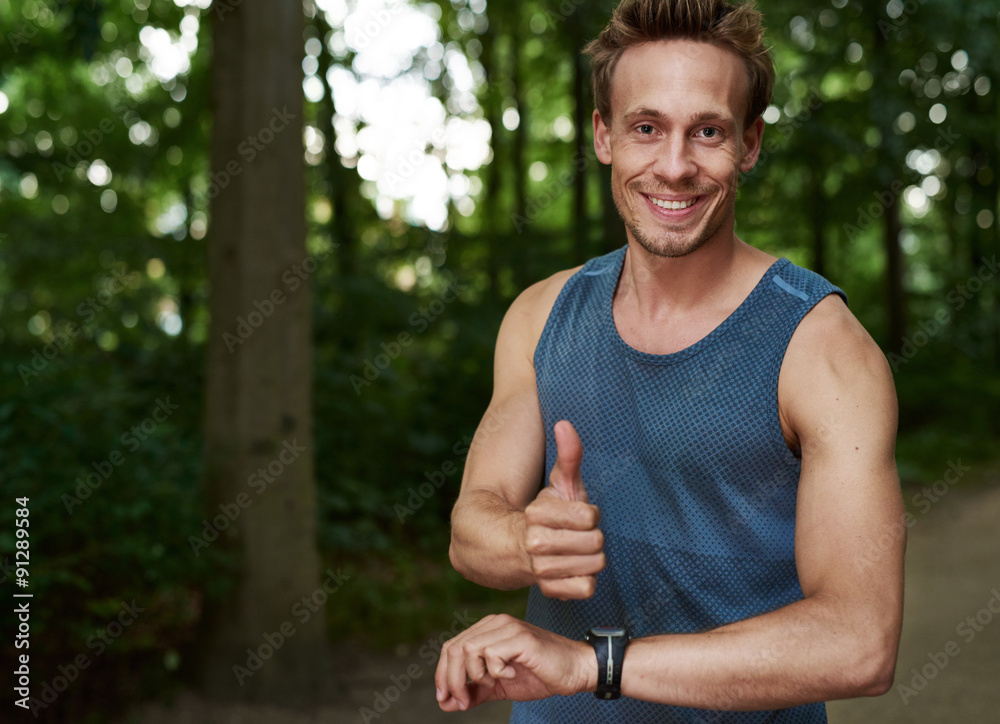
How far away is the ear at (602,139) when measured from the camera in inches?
91.0

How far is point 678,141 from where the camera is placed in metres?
2.01

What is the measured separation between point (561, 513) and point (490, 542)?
1.23 ft

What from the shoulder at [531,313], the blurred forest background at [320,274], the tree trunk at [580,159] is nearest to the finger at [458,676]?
the shoulder at [531,313]

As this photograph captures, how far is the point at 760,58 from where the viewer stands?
2.08 m

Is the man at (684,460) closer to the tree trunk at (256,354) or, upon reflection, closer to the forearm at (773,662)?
the forearm at (773,662)

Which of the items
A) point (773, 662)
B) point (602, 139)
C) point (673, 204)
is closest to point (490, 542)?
point (773, 662)

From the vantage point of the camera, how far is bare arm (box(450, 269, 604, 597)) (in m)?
1.55

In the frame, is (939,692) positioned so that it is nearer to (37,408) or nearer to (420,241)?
(420,241)

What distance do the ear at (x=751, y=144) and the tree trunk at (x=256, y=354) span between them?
333cm

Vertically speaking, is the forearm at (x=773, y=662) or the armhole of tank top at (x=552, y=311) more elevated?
the armhole of tank top at (x=552, y=311)

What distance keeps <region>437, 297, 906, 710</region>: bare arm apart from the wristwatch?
1 cm

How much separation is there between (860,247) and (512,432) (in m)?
24.6

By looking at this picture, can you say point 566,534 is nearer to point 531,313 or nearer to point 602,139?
point 531,313

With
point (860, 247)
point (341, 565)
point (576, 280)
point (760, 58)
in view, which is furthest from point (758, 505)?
point (860, 247)
